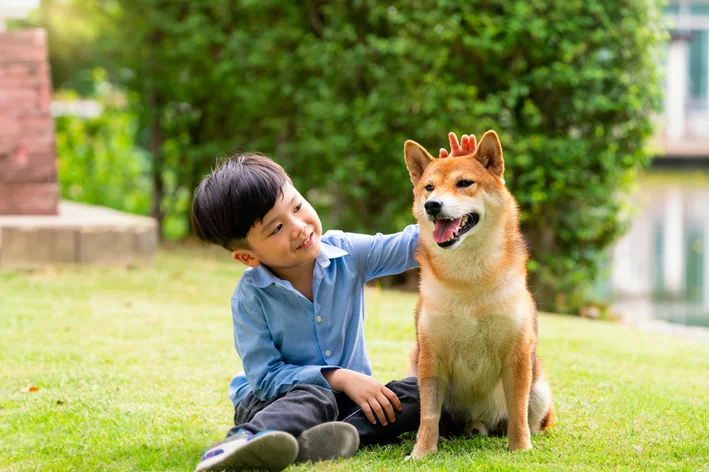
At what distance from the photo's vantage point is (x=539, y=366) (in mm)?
3139

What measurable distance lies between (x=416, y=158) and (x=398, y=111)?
4.45 meters

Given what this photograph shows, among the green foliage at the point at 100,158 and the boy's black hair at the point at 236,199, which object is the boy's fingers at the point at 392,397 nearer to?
the boy's black hair at the point at 236,199

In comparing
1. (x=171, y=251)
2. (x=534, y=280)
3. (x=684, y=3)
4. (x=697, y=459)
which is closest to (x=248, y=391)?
(x=697, y=459)

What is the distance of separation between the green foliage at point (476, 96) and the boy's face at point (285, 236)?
409 cm

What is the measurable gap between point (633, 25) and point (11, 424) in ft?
18.5

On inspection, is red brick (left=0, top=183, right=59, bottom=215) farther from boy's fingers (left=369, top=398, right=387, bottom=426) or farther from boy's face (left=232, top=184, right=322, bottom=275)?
boy's fingers (left=369, top=398, right=387, bottom=426)

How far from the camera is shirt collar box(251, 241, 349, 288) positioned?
2967 millimetres

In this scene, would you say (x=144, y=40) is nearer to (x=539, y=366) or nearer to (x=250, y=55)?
(x=250, y=55)

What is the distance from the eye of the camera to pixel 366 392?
2.91 meters

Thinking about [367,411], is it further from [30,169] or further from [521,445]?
[30,169]

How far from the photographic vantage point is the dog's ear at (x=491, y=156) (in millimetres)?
2945

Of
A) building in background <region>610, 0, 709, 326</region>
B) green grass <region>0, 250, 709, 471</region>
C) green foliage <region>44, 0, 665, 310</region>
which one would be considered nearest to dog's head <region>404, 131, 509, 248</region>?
green grass <region>0, 250, 709, 471</region>

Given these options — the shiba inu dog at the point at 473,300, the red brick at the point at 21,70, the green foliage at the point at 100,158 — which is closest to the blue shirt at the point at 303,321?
the shiba inu dog at the point at 473,300

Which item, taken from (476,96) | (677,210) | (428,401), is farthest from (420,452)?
(677,210)
